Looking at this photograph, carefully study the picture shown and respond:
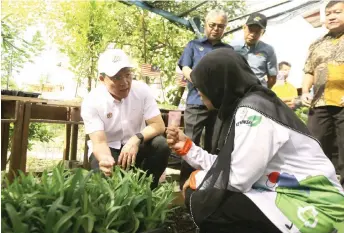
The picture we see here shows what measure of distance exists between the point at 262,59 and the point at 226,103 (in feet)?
6.27

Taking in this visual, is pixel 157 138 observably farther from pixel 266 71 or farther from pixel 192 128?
pixel 266 71

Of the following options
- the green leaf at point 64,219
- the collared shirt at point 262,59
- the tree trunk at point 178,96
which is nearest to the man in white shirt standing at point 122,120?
the green leaf at point 64,219

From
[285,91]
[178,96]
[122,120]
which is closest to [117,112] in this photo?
[122,120]

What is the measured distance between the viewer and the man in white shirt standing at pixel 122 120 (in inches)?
86.4

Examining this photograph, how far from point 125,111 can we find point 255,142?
1.15 metres

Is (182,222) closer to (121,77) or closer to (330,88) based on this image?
(121,77)

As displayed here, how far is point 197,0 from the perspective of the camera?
802 cm

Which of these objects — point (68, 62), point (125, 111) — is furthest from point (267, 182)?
point (68, 62)

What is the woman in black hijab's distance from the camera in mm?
1476

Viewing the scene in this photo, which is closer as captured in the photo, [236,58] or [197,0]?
[236,58]

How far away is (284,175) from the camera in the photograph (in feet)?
5.05

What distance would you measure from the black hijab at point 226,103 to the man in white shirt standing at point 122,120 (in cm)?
59

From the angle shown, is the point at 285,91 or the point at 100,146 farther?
the point at 285,91

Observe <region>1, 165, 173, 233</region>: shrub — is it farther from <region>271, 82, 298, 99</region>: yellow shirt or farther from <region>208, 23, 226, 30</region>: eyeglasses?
<region>271, 82, 298, 99</region>: yellow shirt
